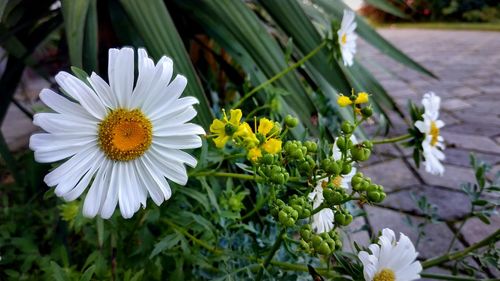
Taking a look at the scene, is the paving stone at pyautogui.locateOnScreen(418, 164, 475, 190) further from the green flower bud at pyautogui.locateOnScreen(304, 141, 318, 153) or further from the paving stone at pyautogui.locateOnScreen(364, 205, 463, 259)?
the green flower bud at pyautogui.locateOnScreen(304, 141, 318, 153)

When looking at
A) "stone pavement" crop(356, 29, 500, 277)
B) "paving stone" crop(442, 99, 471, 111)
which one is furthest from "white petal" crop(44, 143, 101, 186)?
"paving stone" crop(442, 99, 471, 111)

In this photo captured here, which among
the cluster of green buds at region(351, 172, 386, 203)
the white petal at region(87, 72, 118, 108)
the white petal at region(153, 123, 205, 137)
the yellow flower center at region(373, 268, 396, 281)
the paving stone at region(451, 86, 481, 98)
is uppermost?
the white petal at region(87, 72, 118, 108)

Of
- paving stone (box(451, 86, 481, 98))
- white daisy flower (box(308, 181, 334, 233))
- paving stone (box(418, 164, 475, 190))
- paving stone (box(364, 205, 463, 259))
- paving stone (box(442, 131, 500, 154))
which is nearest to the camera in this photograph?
white daisy flower (box(308, 181, 334, 233))

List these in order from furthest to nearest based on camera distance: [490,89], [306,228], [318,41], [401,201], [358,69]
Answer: [490,89] → [401,201] → [358,69] → [318,41] → [306,228]

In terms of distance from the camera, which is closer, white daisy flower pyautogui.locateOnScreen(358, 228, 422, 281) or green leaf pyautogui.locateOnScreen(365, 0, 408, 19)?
white daisy flower pyautogui.locateOnScreen(358, 228, 422, 281)

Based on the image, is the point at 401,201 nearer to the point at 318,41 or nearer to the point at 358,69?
the point at 358,69

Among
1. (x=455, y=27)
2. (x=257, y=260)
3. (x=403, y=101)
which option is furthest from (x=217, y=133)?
(x=455, y=27)
